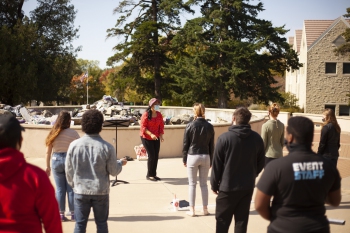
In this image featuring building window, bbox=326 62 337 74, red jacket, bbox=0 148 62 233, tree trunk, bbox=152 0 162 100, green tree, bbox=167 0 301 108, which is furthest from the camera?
building window, bbox=326 62 337 74

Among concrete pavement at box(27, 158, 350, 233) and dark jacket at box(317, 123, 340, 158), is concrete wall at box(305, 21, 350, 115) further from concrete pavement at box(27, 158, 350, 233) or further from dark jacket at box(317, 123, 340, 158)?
dark jacket at box(317, 123, 340, 158)

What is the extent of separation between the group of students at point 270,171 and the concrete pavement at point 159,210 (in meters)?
0.51

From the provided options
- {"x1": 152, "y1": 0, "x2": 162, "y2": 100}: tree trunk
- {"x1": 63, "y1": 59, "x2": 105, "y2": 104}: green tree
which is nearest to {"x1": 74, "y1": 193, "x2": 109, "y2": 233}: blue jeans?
{"x1": 152, "y1": 0, "x2": 162, "y2": 100}: tree trunk

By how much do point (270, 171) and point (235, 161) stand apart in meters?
1.94

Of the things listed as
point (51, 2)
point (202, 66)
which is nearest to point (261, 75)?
point (202, 66)

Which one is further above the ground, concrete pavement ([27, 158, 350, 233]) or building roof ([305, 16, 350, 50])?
building roof ([305, 16, 350, 50])

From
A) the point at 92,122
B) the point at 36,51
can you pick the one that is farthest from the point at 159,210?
the point at 36,51

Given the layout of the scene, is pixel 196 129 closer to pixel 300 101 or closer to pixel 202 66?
pixel 202 66

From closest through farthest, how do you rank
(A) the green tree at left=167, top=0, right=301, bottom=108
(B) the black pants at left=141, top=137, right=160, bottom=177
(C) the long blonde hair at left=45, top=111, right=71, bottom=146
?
(C) the long blonde hair at left=45, top=111, right=71, bottom=146, (B) the black pants at left=141, top=137, right=160, bottom=177, (A) the green tree at left=167, top=0, right=301, bottom=108

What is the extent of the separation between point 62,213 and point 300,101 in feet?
149

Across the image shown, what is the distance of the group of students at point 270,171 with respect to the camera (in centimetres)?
355

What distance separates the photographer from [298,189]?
3.55 metres

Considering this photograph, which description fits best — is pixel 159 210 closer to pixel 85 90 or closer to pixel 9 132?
pixel 9 132

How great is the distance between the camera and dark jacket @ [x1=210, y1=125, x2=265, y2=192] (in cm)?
550
